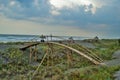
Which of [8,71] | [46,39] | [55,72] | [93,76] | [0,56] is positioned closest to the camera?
[93,76]

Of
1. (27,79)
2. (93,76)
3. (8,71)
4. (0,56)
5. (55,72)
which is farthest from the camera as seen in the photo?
(0,56)

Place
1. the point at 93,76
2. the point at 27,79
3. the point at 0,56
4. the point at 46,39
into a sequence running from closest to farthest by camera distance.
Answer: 1. the point at 93,76
2. the point at 27,79
3. the point at 46,39
4. the point at 0,56

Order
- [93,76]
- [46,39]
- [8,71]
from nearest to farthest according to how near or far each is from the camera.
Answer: [93,76], [8,71], [46,39]

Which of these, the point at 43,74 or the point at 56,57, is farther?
the point at 56,57

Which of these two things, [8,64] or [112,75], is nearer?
[112,75]

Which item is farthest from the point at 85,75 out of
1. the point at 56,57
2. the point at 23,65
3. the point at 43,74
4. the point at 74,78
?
the point at 56,57

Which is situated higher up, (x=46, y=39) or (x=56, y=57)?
(x=46, y=39)

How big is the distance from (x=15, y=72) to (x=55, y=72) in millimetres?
2979

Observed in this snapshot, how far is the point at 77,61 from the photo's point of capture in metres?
24.7

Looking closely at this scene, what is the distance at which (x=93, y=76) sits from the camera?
15258mm

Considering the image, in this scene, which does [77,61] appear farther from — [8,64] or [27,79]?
[27,79]

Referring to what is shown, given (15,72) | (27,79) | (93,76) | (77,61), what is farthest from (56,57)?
(93,76)

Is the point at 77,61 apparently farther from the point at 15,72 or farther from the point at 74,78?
the point at 74,78

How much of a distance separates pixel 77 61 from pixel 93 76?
948 centimetres
